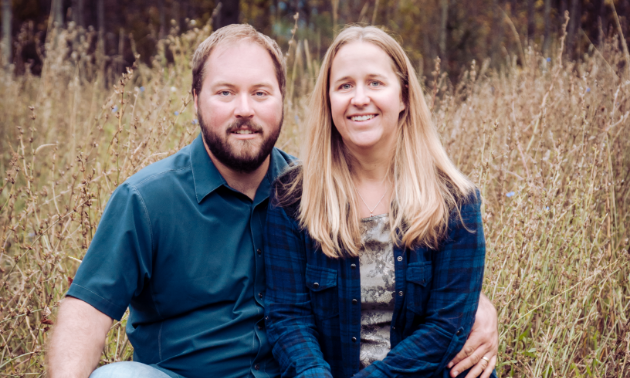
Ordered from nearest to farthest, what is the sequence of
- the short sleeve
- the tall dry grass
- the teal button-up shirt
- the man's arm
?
the man's arm
the short sleeve
the teal button-up shirt
the tall dry grass

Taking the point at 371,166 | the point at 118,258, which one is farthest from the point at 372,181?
the point at 118,258

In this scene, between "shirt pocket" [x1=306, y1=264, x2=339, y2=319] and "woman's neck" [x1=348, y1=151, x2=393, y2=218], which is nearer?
"shirt pocket" [x1=306, y1=264, x2=339, y2=319]

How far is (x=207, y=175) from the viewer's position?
77.5 inches

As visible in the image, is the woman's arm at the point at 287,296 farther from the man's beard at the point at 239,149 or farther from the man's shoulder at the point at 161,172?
the man's shoulder at the point at 161,172

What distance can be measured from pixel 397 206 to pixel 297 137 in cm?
201

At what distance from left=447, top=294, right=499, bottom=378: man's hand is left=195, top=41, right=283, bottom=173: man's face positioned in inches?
40.2

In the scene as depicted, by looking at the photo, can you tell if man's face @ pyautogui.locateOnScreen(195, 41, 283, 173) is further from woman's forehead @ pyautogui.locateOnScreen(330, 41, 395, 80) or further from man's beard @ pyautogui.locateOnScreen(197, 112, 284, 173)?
woman's forehead @ pyautogui.locateOnScreen(330, 41, 395, 80)

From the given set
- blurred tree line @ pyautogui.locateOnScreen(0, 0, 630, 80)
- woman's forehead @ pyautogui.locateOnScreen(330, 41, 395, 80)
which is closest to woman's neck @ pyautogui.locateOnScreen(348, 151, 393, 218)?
woman's forehead @ pyautogui.locateOnScreen(330, 41, 395, 80)

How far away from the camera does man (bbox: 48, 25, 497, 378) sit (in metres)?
1.72

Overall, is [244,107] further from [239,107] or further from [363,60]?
[363,60]

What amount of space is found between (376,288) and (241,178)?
2.22ft

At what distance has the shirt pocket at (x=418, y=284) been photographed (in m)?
1.88

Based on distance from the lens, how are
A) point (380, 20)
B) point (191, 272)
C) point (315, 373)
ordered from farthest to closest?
point (380, 20) < point (191, 272) < point (315, 373)

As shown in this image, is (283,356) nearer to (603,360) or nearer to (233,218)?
(233,218)
